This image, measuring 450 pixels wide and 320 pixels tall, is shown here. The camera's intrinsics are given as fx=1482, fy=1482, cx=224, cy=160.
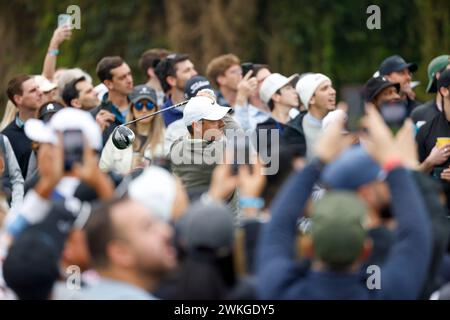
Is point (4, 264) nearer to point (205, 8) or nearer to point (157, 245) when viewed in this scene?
point (157, 245)

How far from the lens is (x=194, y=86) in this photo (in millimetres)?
12039

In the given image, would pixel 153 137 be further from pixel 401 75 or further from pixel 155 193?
pixel 155 193

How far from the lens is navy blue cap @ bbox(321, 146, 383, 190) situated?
6.25 meters

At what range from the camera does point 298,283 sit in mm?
6285

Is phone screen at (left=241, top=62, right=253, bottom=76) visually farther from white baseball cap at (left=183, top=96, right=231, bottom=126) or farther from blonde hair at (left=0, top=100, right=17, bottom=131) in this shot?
white baseball cap at (left=183, top=96, right=231, bottom=126)

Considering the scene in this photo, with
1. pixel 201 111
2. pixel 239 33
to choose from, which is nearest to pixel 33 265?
pixel 201 111

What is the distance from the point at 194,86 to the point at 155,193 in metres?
5.58

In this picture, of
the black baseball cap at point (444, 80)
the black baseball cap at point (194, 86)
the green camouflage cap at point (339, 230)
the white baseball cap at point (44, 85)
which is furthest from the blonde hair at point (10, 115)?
the green camouflage cap at point (339, 230)

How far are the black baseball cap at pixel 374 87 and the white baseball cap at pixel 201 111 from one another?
4.81ft

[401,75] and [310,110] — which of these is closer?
[310,110]

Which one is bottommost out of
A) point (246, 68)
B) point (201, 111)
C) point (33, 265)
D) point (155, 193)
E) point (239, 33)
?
point (33, 265)

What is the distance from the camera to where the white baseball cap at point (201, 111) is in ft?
34.2

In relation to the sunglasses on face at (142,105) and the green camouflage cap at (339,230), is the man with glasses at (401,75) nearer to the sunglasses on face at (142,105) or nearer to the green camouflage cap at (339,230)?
the sunglasses on face at (142,105)

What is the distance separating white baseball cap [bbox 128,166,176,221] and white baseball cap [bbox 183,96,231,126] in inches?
149
